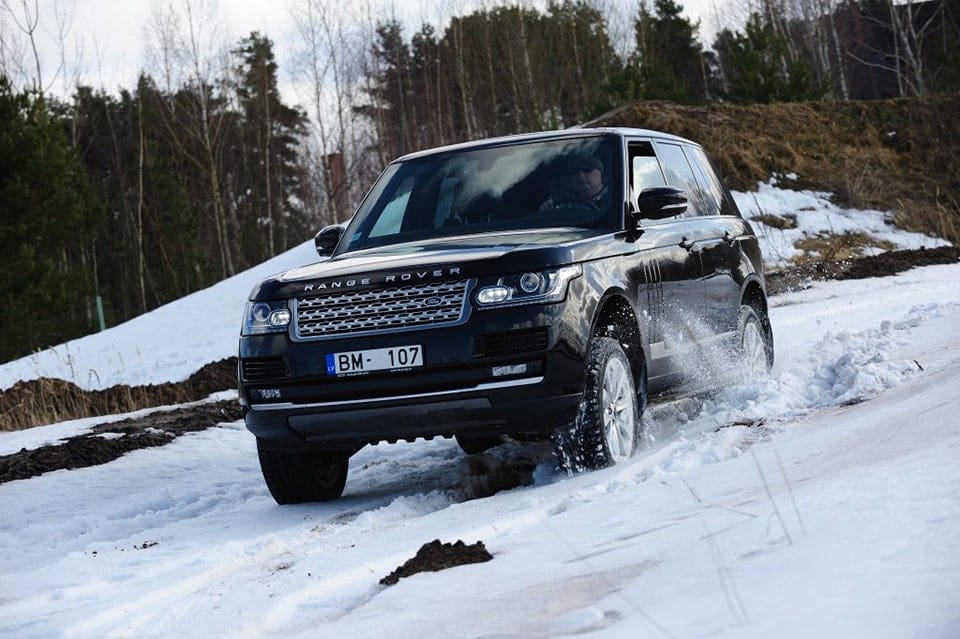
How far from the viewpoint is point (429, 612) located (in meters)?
3.54

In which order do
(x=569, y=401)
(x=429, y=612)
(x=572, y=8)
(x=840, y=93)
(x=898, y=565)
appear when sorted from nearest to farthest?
(x=898, y=565)
(x=429, y=612)
(x=569, y=401)
(x=572, y=8)
(x=840, y=93)

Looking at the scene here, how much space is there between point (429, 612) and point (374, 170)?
50.9 m

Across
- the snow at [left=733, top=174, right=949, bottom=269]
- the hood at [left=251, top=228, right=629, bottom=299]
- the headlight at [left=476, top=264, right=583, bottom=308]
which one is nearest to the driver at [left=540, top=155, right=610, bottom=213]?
the hood at [left=251, top=228, right=629, bottom=299]

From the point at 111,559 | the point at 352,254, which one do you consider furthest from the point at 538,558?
the point at 352,254

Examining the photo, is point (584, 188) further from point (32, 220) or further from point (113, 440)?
point (32, 220)

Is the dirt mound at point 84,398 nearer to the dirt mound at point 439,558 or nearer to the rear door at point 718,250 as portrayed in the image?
the rear door at point 718,250

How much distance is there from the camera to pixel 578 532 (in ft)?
14.0

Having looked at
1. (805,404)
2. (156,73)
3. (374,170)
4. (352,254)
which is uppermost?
(156,73)

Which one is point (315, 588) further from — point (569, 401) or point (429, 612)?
point (569, 401)

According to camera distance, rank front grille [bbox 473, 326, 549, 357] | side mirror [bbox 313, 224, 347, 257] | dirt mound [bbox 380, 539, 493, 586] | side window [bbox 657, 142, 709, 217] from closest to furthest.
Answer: dirt mound [bbox 380, 539, 493, 586], front grille [bbox 473, 326, 549, 357], side mirror [bbox 313, 224, 347, 257], side window [bbox 657, 142, 709, 217]

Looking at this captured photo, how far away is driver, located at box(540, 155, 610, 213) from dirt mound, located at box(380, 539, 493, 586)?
9.50ft

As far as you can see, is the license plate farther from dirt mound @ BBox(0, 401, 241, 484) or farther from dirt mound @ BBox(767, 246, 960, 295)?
dirt mound @ BBox(767, 246, 960, 295)

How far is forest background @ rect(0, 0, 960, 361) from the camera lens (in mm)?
32531

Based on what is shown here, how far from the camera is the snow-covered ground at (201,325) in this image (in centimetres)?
1858
